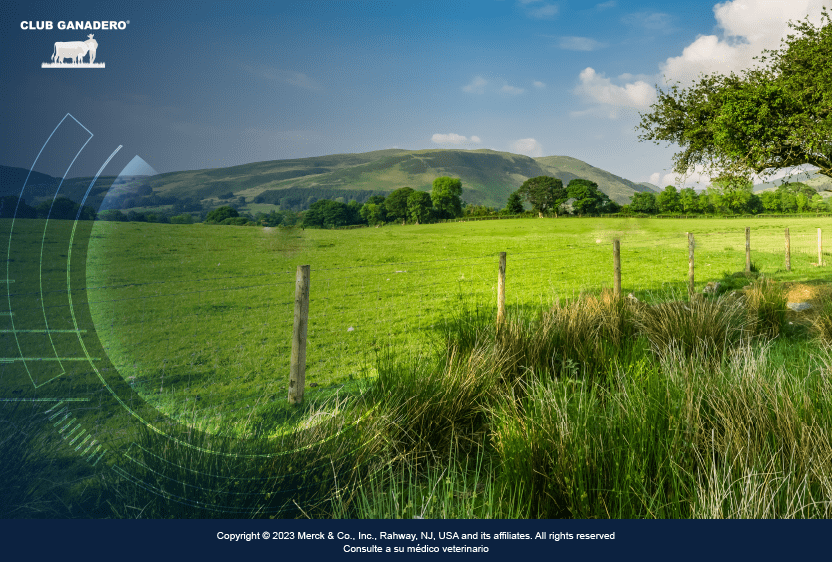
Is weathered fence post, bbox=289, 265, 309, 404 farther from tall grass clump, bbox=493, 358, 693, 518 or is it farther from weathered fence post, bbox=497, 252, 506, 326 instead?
tall grass clump, bbox=493, 358, 693, 518

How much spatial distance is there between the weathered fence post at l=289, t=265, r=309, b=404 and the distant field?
438 millimetres

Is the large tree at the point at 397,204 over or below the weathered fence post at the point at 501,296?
over

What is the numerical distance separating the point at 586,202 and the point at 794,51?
51.2 m

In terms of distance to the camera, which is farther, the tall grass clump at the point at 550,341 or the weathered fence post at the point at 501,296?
the weathered fence post at the point at 501,296

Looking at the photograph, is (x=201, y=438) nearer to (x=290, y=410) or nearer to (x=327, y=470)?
(x=327, y=470)

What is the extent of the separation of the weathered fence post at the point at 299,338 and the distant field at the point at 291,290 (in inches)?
17.2

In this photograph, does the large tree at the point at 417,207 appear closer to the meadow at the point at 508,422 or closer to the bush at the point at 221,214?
the meadow at the point at 508,422

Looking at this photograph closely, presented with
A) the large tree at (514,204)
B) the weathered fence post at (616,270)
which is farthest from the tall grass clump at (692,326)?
the large tree at (514,204)

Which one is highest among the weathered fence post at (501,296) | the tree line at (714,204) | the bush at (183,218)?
the tree line at (714,204)

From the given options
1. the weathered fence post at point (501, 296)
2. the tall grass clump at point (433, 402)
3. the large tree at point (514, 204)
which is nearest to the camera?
the tall grass clump at point (433, 402)

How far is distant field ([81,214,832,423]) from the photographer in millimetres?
→ 6422

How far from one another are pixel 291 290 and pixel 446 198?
27.6 ft

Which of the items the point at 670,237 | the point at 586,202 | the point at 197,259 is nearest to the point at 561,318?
the point at 197,259

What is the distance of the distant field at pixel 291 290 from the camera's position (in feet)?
21.1
